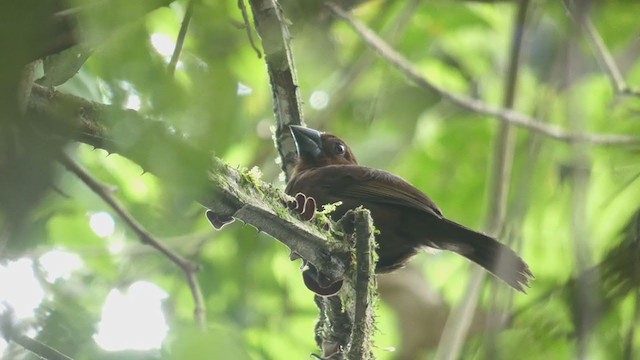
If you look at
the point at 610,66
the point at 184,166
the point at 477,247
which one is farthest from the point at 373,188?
the point at 184,166

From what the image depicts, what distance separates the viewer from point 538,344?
1.41 m

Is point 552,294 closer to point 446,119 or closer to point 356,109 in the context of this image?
point 446,119

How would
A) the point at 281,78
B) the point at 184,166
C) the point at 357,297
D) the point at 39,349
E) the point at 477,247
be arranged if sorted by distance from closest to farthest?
1. the point at 184,166
2. the point at 39,349
3. the point at 357,297
4. the point at 281,78
5. the point at 477,247

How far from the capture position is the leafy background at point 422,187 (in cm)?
157

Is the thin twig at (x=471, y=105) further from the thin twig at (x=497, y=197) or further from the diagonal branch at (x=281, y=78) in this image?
the diagonal branch at (x=281, y=78)

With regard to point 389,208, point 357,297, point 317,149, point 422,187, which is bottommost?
point 357,297

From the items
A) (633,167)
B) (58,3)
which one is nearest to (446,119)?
A: (633,167)

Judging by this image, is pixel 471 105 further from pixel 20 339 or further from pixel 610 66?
pixel 20 339

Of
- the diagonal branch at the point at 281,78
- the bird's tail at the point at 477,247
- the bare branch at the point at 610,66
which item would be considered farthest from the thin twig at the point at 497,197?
the diagonal branch at the point at 281,78

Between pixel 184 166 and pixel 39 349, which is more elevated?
pixel 39 349

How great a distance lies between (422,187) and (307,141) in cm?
132

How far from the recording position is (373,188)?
2881mm

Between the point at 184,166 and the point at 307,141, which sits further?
the point at 307,141

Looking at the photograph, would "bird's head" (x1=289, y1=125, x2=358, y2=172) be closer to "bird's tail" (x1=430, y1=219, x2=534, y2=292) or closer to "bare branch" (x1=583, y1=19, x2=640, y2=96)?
"bird's tail" (x1=430, y1=219, x2=534, y2=292)
